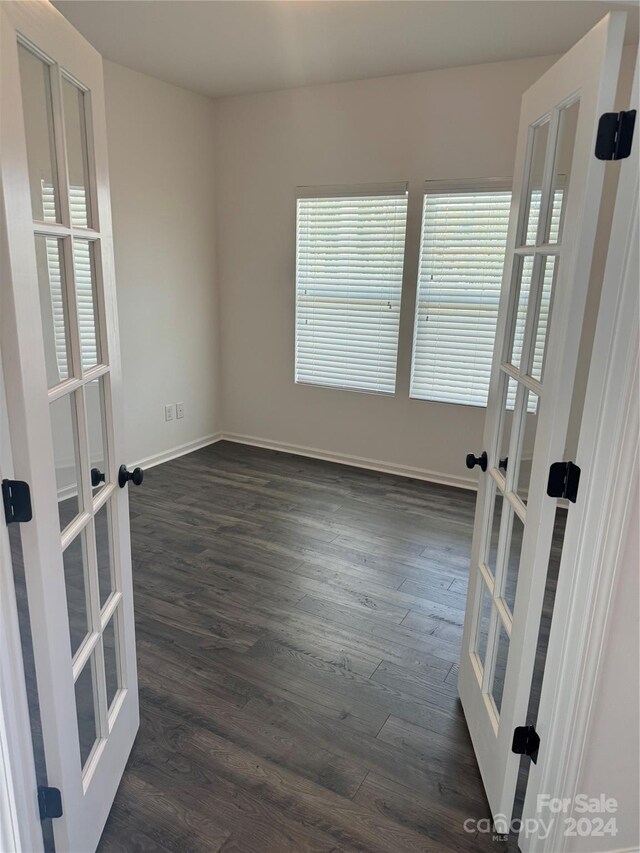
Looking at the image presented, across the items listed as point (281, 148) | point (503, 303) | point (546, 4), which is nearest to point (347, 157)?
point (281, 148)

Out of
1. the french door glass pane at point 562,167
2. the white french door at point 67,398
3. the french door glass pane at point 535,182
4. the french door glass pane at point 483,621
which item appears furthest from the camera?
the french door glass pane at point 483,621

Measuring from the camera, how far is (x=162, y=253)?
4285mm

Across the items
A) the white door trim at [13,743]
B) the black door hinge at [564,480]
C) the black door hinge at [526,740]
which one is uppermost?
the black door hinge at [564,480]

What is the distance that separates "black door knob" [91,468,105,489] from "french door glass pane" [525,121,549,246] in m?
1.32

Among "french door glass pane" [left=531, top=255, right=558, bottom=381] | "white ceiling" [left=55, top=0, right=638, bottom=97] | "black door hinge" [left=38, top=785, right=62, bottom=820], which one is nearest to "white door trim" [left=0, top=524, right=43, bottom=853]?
"black door hinge" [left=38, top=785, right=62, bottom=820]

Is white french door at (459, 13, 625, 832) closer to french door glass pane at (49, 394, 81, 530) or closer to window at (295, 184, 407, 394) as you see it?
french door glass pane at (49, 394, 81, 530)

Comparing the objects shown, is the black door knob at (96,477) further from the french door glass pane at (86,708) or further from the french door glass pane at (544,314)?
the french door glass pane at (544,314)

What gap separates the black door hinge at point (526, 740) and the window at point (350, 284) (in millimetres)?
3044

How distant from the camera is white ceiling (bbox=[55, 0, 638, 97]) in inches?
109

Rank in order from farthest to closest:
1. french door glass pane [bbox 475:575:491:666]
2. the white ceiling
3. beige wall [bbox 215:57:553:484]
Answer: beige wall [bbox 215:57:553:484]
the white ceiling
french door glass pane [bbox 475:575:491:666]

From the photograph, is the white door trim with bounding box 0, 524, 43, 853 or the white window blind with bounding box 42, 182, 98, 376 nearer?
the white door trim with bounding box 0, 524, 43, 853

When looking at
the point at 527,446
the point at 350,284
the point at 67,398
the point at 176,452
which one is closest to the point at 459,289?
the point at 350,284

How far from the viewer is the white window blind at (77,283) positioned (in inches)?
49.3

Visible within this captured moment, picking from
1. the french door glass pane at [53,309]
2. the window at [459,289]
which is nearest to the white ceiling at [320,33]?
the window at [459,289]
